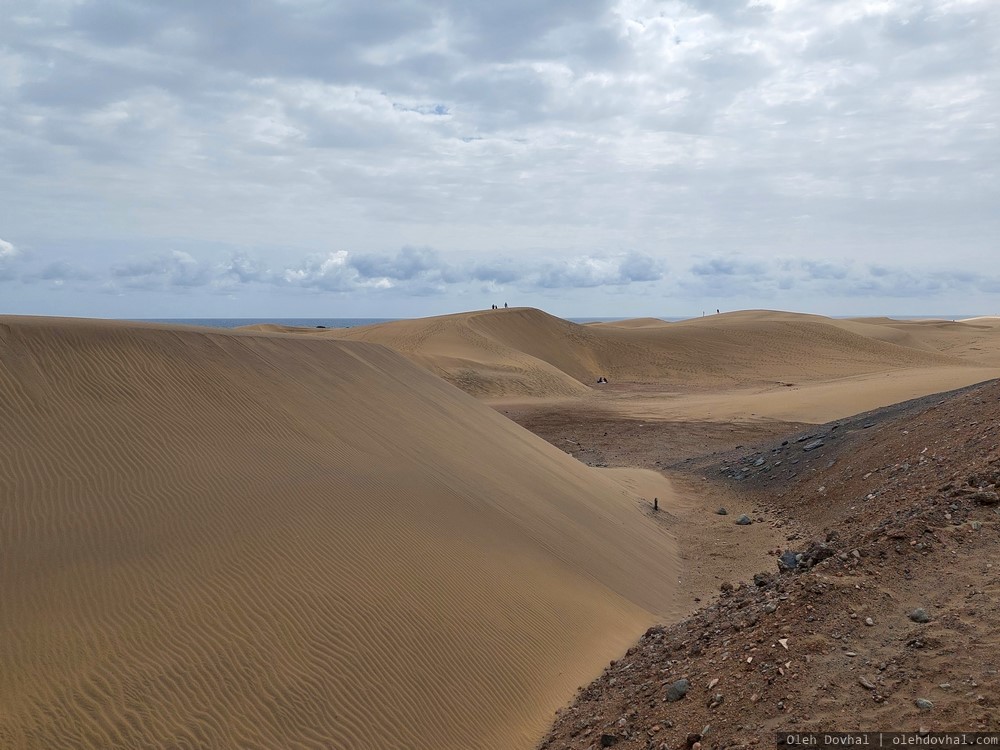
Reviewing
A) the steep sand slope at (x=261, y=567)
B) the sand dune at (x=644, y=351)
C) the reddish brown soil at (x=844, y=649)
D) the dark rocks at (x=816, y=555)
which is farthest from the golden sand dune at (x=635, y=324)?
the reddish brown soil at (x=844, y=649)

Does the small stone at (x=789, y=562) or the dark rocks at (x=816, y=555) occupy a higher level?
the dark rocks at (x=816, y=555)

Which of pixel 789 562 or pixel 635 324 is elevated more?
pixel 635 324

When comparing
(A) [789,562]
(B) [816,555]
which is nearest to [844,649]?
(B) [816,555]

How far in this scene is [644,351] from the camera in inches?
1702

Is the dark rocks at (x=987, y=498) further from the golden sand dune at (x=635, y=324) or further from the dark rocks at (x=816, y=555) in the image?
the golden sand dune at (x=635, y=324)

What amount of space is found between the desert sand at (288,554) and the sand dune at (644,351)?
20.0 meters

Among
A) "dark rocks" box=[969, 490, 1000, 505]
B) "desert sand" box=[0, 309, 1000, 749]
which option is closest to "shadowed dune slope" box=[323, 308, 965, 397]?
"desert sand" box=[0, 309, 1000, 749]

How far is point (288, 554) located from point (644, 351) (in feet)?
126

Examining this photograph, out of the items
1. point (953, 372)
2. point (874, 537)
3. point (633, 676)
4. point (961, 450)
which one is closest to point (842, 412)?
point (953, 372)

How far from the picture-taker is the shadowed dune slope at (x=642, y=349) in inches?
1372

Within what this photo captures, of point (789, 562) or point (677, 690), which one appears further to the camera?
point (789, 562)

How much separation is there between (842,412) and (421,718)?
18.8m

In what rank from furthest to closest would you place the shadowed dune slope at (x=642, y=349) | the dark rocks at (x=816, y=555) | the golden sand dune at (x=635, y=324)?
1. the golden sand dune at (x=635, y=324)
2. the shadowed dune slope at (x=642, y=349)
3. the dark rocks at (x=816, y=555)

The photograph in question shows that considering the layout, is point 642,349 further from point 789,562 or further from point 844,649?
point 844,649
